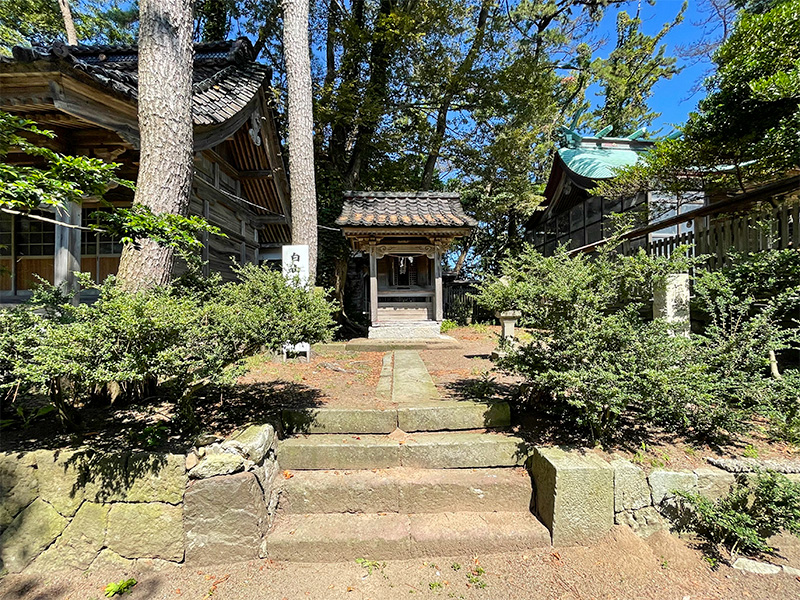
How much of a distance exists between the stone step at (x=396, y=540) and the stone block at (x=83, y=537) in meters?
1.13

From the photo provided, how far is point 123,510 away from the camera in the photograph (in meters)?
2.36

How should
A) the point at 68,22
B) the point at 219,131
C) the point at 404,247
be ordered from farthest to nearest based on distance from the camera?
the point at 68,22 < the point at 404,247 < the point at 219,131

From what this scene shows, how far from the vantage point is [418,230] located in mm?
8445

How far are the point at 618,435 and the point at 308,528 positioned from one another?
2.50 metres

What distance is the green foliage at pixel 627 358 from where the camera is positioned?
260 centimetres

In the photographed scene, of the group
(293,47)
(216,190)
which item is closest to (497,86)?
(293,47)

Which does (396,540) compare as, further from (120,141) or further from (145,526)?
(120,141)

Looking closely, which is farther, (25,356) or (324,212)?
(324,212)

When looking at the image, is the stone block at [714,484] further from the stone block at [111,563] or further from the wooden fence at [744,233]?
the stone block at [111,563]

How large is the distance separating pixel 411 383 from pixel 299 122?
17.5 feet

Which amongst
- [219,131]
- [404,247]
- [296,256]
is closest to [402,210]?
[404,247]

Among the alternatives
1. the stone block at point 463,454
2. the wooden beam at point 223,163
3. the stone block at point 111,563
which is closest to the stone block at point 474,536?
the stone block at point 463,454

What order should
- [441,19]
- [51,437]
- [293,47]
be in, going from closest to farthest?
[51,437], [293,47], [441,19]

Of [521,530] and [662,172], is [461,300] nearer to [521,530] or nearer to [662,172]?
[662,172]
